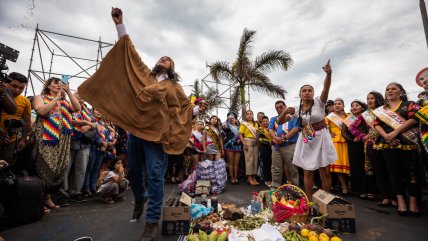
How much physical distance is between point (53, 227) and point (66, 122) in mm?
1650

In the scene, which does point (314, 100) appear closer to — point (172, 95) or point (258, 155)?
point (172, 95)

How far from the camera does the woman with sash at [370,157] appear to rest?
3.67 meters

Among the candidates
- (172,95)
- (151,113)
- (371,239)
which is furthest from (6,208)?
(371,239)

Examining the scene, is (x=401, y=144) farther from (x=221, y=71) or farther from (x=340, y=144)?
(x=221, y=71)

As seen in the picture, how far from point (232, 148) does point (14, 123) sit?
184 inches

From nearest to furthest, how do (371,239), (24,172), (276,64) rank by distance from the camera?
(371,239), (24,172), (276,64)

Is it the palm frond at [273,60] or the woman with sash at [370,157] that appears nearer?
the woman with sash at [370,157]

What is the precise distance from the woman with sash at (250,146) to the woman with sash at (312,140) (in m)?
2.56

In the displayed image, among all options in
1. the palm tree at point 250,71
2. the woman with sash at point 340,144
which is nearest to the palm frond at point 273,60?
the palm tree at point 250,71

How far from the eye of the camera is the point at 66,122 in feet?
12.0

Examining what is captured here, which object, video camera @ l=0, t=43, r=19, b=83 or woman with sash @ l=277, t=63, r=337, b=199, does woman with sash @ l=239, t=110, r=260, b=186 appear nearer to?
woman with sash @ l=277, t=63, r=337, b=199

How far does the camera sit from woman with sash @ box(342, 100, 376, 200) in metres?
4.22

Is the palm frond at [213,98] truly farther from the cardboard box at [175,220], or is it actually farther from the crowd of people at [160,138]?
the cardboard box at [175,220]

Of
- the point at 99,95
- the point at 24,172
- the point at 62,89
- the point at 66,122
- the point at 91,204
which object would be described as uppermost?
the point at 62,89
